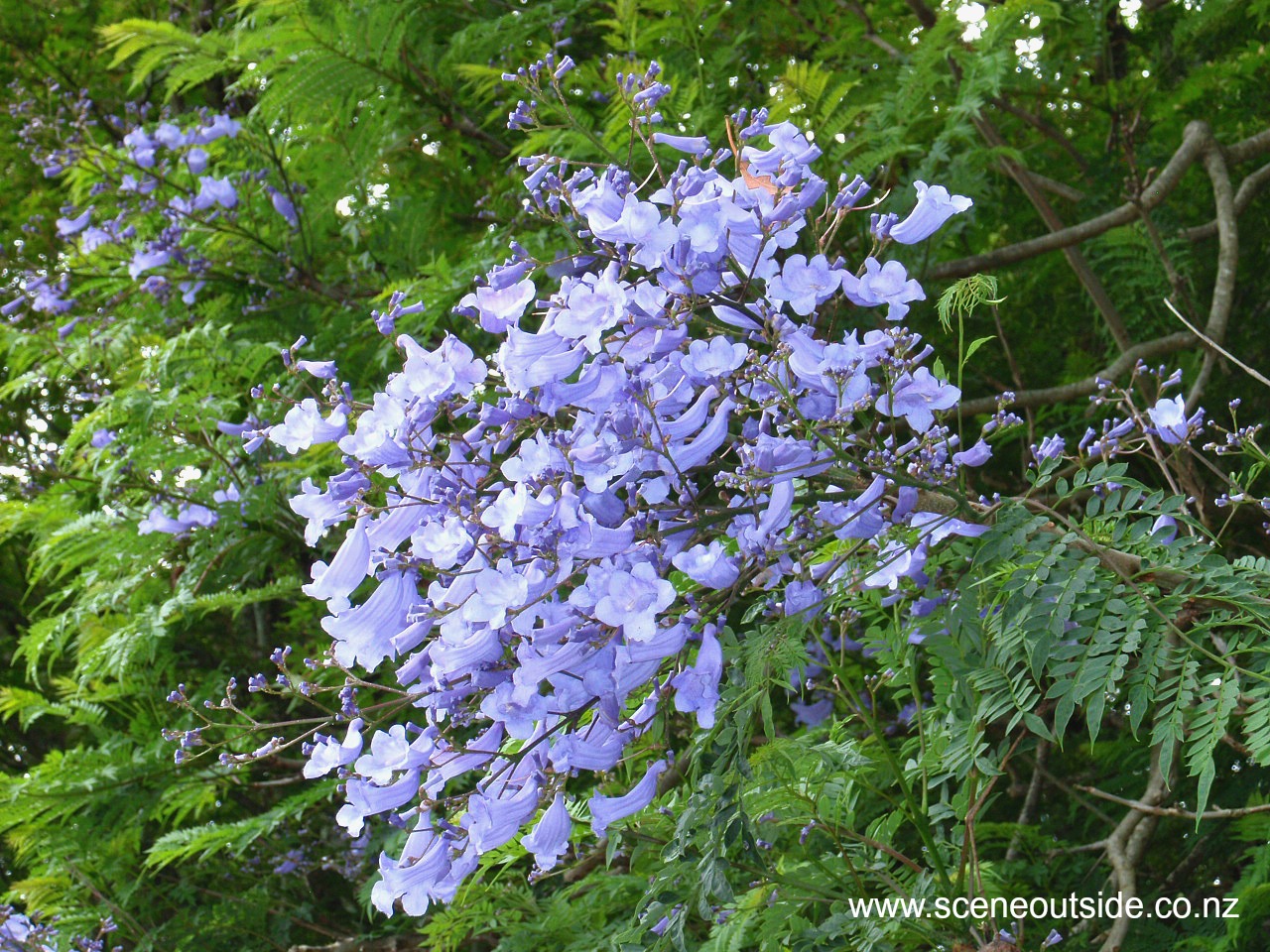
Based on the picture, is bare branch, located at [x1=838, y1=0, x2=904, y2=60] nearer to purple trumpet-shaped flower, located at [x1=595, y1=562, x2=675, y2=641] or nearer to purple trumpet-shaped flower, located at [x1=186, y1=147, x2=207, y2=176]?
purple trumpet-shaped flower, located at [x1=186, y1=147, x2=207, y2=176]

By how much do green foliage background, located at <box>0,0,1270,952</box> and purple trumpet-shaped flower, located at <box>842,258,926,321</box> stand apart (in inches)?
6.1

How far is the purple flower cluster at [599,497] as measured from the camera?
1.34 m

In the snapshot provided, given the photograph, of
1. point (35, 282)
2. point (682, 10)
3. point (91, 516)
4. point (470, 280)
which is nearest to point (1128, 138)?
point (682, 10)

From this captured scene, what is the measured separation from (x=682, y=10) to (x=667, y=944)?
296 cm

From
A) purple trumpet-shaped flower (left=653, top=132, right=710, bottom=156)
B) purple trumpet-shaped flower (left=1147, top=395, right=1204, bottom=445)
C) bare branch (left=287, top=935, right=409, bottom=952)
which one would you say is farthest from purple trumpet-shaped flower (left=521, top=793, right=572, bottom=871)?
bare branch (left=287, top=935, right=409, bottom=952)

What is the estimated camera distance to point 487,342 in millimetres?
3258

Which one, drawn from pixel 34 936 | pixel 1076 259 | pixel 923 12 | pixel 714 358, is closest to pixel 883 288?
pixel 714 358

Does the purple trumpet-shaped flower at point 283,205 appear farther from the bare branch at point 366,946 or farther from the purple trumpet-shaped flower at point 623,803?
the purple trumpet-shaped flower at point 623,803

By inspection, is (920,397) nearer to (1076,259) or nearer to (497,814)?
(497,814)

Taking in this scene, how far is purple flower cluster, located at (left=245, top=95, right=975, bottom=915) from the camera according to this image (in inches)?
52.9

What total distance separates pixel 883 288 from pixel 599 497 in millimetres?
502

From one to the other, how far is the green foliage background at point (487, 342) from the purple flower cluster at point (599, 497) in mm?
271

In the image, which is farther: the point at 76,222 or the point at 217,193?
the point at 76,222

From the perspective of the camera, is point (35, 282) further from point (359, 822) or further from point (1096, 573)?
point (1096, 573)
